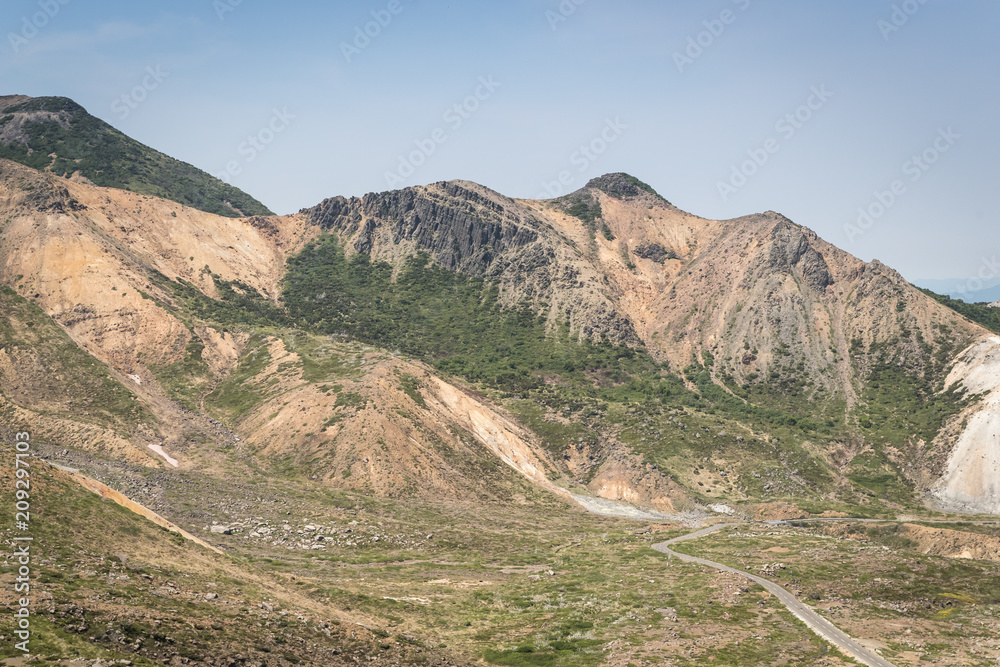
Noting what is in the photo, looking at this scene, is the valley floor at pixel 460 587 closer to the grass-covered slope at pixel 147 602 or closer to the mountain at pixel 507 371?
the grass-covered slope at pixel 147 602

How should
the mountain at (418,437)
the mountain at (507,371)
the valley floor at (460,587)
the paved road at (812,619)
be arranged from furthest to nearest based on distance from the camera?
1. the mountain at (507,371)
2. the paved road at (812,619)
3. the mountain at (418,437)
4. the valley floor at (460,587)

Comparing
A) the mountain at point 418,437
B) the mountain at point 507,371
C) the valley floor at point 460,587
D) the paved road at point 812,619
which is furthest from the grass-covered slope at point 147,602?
the mountain at point 507,371

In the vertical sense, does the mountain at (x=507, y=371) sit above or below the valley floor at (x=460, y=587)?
above

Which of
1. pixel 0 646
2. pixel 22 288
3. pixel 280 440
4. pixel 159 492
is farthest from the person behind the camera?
pixel 22 288

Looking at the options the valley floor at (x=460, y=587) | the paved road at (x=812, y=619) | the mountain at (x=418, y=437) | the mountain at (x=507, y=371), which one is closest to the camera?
the valley floor at (x=460, y=587)

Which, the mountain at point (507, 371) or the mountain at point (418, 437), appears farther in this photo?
the mountain at point (507, 371)

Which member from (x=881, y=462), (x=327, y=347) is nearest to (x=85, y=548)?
(x=327, y=347)

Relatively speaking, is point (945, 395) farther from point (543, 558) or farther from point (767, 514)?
point (543, 558)

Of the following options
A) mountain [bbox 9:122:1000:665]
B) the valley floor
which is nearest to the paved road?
the valley floor

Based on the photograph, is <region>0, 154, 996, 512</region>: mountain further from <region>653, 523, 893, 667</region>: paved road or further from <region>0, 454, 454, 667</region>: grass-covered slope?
<region>0, 454, 454, 667</region>: grass-covered slope
